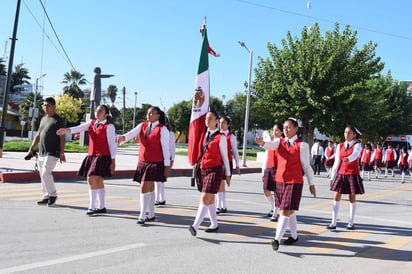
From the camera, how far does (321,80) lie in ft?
87.5

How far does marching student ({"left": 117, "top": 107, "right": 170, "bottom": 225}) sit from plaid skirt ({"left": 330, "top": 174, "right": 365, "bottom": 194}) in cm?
314

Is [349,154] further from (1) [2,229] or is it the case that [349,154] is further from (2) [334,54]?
(2) [334,54]

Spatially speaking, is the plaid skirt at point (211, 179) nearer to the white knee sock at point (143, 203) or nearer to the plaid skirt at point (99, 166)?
the white knee sock at point (143, 203)

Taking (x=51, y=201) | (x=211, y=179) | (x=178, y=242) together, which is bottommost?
(x=178, y=242)

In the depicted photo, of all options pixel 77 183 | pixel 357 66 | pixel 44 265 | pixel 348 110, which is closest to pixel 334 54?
pixel 357 66

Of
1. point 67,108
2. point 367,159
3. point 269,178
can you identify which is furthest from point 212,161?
point 67,108

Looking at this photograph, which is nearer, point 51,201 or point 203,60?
point 51,201

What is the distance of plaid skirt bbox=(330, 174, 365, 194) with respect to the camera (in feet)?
24.9

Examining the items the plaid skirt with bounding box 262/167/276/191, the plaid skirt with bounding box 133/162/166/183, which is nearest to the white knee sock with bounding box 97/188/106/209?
the plaid skirt with bounding box 133/162/166/183

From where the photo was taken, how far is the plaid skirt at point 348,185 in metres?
7.59

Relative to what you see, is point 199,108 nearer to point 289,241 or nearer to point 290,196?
point 290,196

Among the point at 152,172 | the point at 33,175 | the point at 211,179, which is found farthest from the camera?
the point at 33,175

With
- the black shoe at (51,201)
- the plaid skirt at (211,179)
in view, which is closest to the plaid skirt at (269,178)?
the plaid skirt at (211,179)

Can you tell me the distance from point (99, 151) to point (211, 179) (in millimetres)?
2298
